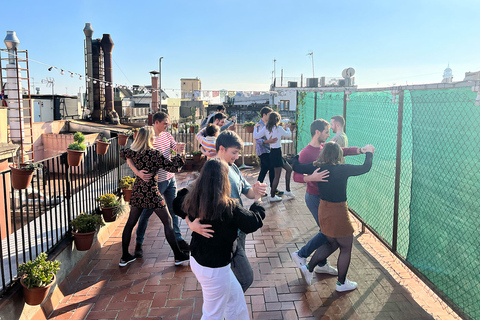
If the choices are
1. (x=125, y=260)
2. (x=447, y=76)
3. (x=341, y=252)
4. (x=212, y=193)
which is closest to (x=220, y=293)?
(x=212, y=193)

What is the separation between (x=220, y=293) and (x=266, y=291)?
4.71ft

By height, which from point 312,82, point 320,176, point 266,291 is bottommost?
point 266,291

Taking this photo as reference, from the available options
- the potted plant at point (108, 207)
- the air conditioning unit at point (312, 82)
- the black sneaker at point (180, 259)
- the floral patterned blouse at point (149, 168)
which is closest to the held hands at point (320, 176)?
the floral patterned blouse at point (149, 168)

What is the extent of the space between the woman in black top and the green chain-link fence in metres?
1.64

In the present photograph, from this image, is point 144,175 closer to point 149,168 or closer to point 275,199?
point 149,168

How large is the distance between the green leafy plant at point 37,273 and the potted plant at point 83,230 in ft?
3.18

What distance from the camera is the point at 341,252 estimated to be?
341 centimetres

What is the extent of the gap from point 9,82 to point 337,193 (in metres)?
11.4

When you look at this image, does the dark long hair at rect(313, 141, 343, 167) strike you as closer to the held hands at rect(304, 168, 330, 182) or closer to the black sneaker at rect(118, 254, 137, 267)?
the held hands at rect(304, 168, 330, 182)

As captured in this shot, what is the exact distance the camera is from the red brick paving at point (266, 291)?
127 inches

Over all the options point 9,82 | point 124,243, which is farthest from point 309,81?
point 124,243

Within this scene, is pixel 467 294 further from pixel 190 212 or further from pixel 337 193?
pixel 190 212

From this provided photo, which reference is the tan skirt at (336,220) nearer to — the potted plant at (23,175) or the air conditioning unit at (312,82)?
the potted plant at (23,175)

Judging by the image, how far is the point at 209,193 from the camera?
218 cm
